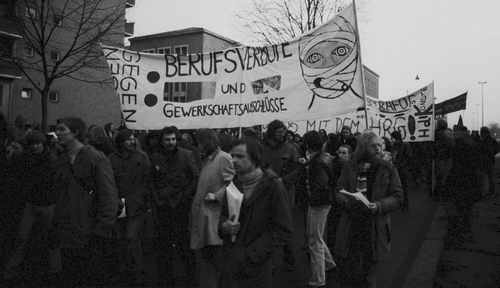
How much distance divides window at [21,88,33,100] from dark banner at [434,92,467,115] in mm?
24364

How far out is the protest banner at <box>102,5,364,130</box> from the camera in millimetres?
6797

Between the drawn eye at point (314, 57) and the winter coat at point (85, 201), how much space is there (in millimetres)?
3610

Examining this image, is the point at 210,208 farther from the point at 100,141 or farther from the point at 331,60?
the point at 331,60

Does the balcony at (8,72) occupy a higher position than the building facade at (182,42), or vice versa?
the building facade at (182,42)

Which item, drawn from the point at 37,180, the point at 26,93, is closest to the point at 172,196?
the point at 37,180

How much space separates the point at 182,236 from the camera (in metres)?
5.81

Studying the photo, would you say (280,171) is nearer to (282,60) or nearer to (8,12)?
(282,60)

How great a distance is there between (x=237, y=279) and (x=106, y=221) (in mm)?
1417

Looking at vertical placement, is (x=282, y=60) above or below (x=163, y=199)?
above

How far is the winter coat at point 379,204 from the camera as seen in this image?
4.45 meters

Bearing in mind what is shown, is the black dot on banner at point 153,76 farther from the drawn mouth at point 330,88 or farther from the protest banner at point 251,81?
the drawn mouth at point 330,88

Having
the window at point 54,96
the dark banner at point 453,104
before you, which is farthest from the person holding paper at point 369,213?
the window at point 54,96

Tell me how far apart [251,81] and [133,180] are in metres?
2.40

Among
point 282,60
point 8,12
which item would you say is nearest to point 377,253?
point 282,60
